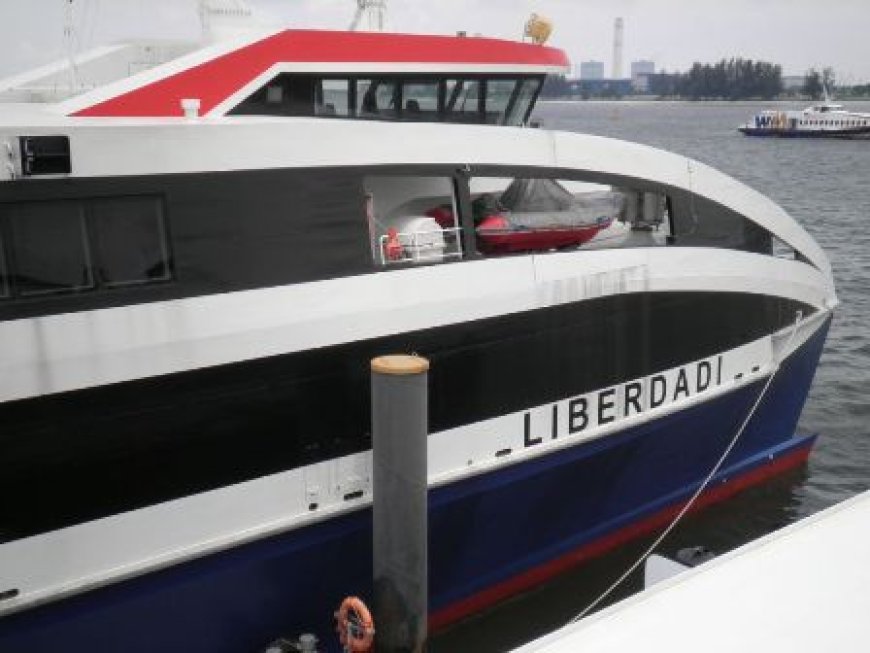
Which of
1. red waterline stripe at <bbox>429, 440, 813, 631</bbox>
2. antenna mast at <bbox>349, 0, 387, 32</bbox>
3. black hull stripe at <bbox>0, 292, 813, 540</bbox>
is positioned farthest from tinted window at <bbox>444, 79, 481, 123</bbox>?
red waterline stripe at <bbox>429, 440, 813, 631</bbox>

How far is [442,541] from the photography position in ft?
22.8

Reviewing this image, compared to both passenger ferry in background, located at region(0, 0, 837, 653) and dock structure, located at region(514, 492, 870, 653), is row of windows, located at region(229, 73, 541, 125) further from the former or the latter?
dock structure, located at region(514, 492, 870, 653)

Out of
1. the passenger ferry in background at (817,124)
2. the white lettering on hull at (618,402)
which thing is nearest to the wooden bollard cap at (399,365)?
the white lettering on hull at (618,402)

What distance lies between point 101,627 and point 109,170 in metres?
2.78

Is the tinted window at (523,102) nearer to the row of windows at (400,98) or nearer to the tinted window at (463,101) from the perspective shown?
the row of windows at (400,98)

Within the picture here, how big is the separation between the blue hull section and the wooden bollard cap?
4.31ft

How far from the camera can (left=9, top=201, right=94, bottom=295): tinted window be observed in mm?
4992

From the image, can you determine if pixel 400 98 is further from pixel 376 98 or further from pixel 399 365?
pixel 399 365

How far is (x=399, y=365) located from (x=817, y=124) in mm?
82334

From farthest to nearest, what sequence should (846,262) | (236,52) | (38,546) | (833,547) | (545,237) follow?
(846,262)
(545,237)
(236,52)
(38,546)
(833,547)

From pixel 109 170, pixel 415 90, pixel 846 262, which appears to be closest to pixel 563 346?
pixel 415 90

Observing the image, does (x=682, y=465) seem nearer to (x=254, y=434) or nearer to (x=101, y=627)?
(x=254, y=434)

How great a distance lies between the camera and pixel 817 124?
78188 millimetres

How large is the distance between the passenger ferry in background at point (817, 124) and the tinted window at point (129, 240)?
80.2 m
